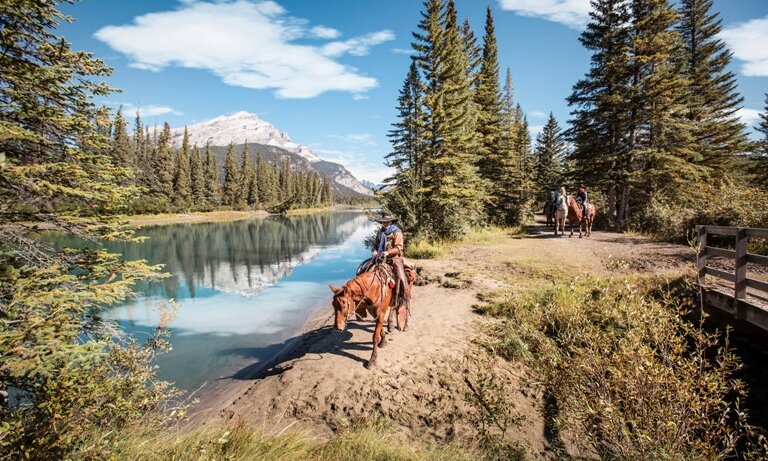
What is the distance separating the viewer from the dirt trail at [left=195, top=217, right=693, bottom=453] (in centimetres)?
571

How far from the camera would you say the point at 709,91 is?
1029 inches

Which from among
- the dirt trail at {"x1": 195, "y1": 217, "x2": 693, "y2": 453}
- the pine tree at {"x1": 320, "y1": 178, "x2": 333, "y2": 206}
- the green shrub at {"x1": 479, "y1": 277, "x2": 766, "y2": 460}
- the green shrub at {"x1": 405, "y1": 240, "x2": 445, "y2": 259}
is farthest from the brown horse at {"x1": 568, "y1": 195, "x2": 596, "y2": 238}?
the pine tree at {"x1": 320, "y1": 178, "x2": 333, "y2": 206}

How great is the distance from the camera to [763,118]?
30.7m

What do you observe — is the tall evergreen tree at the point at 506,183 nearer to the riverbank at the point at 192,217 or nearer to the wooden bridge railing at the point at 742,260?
the wooden bridge railing at the point at 742,260

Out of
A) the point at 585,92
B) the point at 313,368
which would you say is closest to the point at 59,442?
the point at 313,368

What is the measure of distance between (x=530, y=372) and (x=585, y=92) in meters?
23.6

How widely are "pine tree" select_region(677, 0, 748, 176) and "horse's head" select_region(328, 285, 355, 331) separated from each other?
2984 cm

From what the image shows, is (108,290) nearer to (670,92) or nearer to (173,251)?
(670,92)

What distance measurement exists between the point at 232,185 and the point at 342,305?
96.9 metres

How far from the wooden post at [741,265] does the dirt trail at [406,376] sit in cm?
183

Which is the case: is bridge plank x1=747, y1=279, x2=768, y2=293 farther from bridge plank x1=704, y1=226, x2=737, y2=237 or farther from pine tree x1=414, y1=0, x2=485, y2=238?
pine tree x1=414, y1=0, x2=485, y2=238

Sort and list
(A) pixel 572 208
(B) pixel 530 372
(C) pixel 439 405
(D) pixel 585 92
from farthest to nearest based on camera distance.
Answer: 1. (D) pixel 585 92
2. (A) pixel 572 208
3. (B) pixel 530 372
4. (C) pixel 439 405

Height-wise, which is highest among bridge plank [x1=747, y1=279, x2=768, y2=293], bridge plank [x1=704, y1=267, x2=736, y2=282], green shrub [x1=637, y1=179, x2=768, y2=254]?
green shrub [x1=637, y1=179, x2=768, y2=254]

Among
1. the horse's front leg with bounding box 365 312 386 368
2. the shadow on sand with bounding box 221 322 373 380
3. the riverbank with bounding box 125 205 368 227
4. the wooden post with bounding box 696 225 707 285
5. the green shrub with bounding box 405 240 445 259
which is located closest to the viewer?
the horse's front leg with bounding box 365 312 386 368
